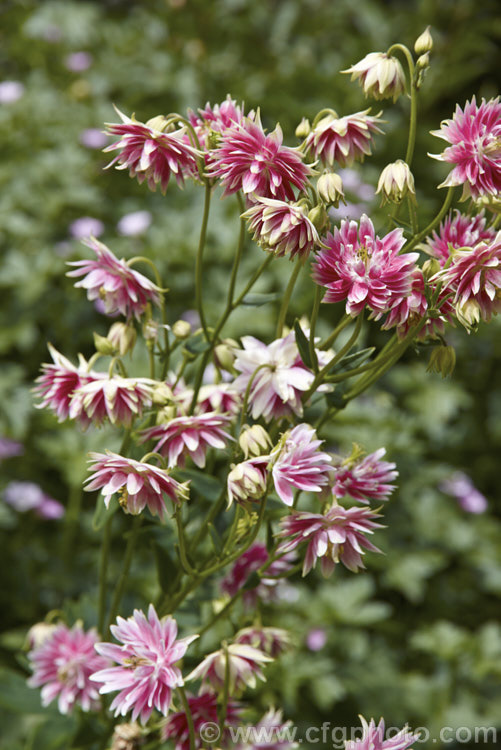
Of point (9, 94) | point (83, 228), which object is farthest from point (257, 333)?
point (9, 94)

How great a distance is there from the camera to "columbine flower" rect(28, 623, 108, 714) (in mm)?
1031

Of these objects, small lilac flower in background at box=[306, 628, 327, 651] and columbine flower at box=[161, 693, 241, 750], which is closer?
columbine flower at box=[161, 693, 241, 750]

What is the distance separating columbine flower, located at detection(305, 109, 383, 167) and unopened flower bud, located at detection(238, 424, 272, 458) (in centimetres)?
27

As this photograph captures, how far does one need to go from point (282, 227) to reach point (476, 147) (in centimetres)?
20

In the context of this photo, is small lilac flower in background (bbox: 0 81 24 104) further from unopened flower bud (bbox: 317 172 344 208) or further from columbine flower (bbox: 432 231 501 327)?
columbine flower (bbox: 432 231 501 327)

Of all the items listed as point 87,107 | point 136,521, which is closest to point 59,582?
point 136,521

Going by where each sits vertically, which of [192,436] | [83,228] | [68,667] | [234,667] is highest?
[192,436]

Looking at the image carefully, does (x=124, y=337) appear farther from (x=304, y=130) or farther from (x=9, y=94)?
(x=9, y=94)

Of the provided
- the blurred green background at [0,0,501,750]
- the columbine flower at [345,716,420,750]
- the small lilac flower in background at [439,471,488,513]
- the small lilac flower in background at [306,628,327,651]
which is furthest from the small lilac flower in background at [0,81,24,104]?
the columbine flower at [345,716,420,750]

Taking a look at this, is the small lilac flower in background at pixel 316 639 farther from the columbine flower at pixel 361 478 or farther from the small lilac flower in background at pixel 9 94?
the small lilac flower in background at pixel 9 94

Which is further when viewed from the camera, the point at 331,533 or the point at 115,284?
the point at 115,284

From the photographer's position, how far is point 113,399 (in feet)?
2.67

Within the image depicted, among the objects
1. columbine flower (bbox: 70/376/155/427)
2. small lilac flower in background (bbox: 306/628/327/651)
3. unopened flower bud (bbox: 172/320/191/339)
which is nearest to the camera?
columbine flower (bbox: 70/376/155/427)

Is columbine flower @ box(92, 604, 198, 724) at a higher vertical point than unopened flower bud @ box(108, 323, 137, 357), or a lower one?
lower
